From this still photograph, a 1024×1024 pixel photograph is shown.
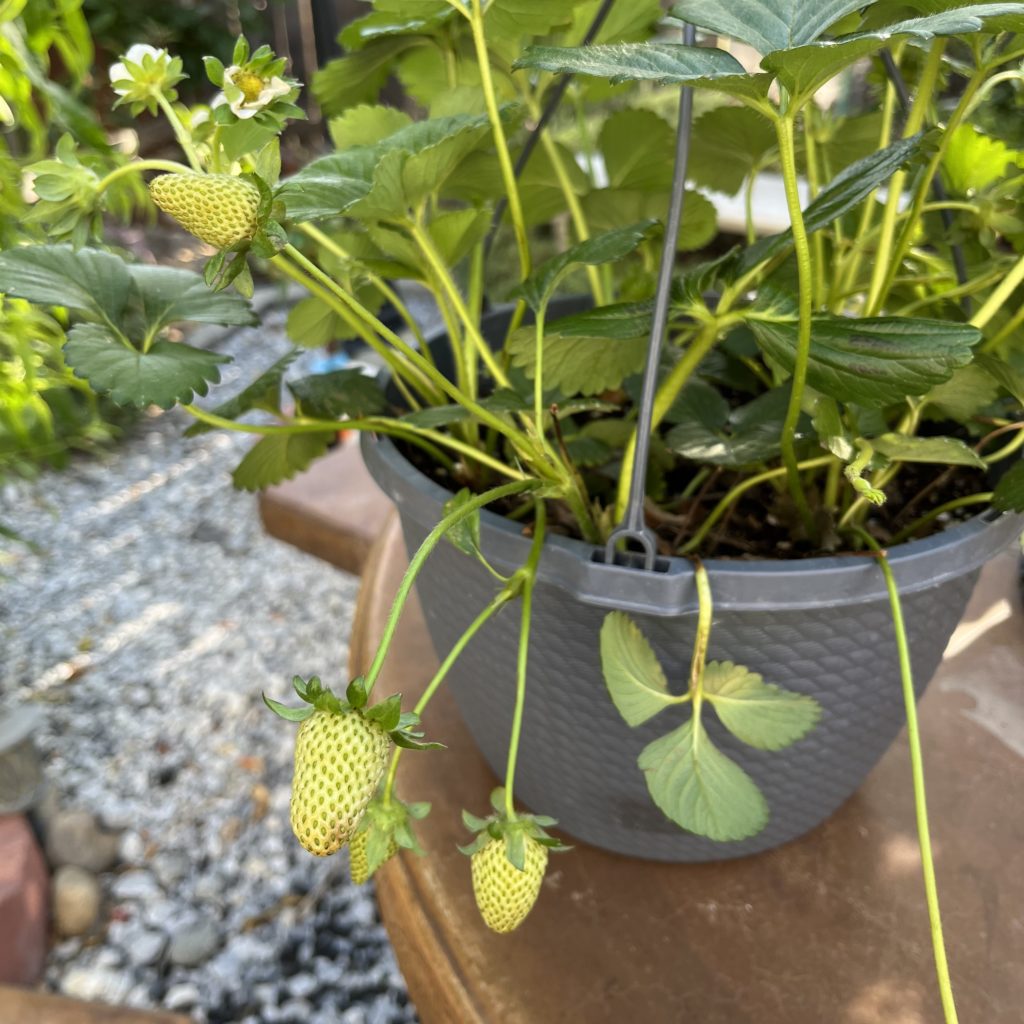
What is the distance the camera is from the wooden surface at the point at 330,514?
975 mm

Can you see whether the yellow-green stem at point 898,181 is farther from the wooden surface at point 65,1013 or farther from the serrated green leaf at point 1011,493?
the wooden surface at point 65,1013

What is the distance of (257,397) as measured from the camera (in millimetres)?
431

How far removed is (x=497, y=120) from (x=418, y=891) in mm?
377

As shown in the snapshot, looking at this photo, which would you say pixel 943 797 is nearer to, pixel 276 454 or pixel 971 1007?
pixel 971 1007

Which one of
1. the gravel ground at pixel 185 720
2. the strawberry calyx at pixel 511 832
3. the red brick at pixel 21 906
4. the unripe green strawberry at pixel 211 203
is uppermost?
the unripe green strawberry at pixel 211 203

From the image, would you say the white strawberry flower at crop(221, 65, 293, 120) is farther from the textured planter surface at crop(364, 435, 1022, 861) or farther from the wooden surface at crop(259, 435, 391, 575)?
the wooden surface at crop(259, 435, 391, 575)

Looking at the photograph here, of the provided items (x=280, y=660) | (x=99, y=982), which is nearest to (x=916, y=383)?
(x=99, y=982)

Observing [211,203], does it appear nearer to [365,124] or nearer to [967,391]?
[365,124]

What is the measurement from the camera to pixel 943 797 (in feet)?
1.75

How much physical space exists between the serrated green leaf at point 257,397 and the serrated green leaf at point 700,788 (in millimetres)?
233

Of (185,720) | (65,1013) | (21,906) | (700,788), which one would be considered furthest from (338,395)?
(185,720)

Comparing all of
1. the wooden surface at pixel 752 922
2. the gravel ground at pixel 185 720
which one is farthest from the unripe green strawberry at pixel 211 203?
the gravel ground at pixel 185 720

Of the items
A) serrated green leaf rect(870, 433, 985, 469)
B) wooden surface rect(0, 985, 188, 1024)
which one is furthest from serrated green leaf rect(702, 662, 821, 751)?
wooden surface rect(0, 985, 188, 1024)

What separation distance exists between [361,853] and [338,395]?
0.69ft
